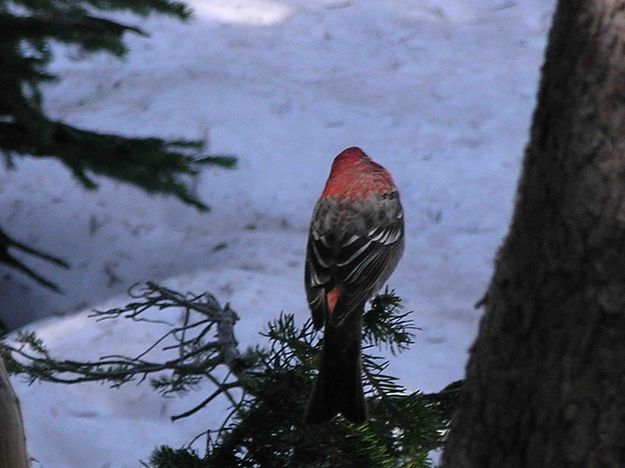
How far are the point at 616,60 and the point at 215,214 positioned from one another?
219 inches

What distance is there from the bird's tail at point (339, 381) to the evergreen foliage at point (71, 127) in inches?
109

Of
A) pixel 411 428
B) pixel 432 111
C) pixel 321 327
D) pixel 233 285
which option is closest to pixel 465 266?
pixel 233 285

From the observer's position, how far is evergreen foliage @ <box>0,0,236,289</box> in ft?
16.9

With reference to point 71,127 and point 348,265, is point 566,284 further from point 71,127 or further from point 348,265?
point 71,127

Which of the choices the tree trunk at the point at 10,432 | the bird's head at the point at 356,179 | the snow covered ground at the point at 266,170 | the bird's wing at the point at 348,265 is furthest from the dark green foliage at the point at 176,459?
the snow covered ground at the point at 266,170

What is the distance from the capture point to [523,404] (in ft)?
6.42

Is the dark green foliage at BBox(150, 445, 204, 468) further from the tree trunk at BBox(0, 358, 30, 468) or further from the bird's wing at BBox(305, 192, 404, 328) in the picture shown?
the bird's wing at BBox(305, 192, 404, 328)

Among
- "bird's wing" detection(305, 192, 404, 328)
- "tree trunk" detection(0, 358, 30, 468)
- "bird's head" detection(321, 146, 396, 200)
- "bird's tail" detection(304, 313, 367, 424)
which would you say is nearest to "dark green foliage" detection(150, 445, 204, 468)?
"bird's tail" detection(304, 313, 367, 424)

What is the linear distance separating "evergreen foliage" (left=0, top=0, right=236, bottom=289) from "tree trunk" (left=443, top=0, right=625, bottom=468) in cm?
337

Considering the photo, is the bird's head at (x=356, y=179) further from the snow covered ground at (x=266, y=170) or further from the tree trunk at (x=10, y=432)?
the snow covered ground at (x=266, y=170)

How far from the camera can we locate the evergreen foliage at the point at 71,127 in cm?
514

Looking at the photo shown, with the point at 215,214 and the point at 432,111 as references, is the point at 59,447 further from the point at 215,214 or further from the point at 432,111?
the point at 432,111

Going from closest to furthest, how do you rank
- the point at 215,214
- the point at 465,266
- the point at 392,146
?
the point at 465,266
the point at 215,214
the point at 392,146

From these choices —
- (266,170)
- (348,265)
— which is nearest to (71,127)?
(266,170)
